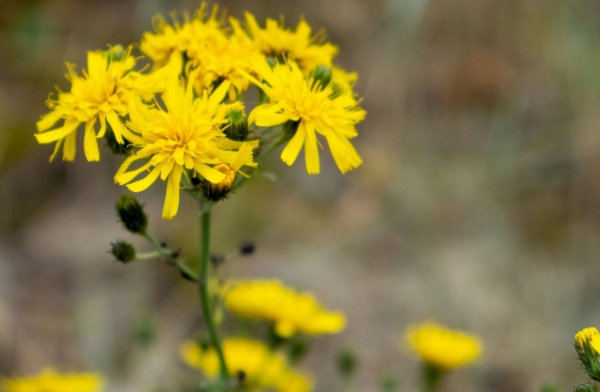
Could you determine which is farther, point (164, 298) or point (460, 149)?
point (460, 149)

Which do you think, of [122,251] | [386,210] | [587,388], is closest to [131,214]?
[122,251]

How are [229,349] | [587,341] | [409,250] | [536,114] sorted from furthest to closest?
[536,114]
[409,250]
[229,349]
[587,341]

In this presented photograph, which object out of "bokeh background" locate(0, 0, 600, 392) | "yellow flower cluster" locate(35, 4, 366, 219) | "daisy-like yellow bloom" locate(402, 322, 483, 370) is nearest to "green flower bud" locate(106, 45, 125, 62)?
"yellow flower cluster" locate(35, 4, 366, 219)

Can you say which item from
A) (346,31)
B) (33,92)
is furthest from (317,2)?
(33,92)

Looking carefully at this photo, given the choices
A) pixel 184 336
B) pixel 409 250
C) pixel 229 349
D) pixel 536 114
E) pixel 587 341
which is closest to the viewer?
pixel 587 341

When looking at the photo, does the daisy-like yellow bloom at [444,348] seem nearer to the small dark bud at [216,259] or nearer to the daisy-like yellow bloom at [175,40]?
the small dark bud at [216,259]

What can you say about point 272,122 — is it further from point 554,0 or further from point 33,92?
point 554,0

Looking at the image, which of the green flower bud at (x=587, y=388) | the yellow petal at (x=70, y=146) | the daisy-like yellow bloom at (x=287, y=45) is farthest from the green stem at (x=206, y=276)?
the green flower bud at (x=587, y=388)
